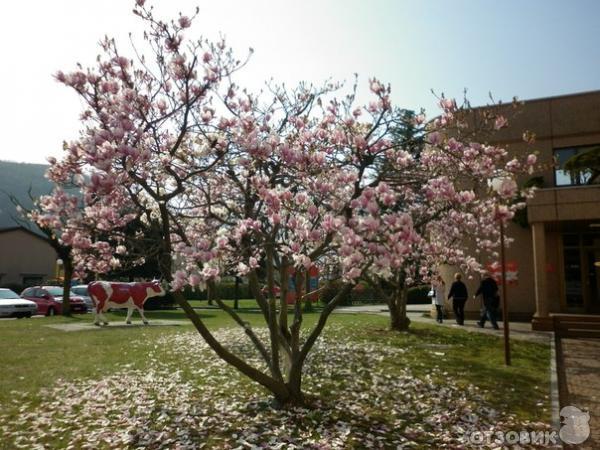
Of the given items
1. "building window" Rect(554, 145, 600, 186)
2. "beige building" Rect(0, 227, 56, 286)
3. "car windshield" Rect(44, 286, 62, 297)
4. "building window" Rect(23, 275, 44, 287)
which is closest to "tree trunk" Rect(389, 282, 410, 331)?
"building window" Rect(554, 145, 600, 186)

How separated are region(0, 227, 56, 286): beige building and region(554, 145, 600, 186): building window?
142 ft

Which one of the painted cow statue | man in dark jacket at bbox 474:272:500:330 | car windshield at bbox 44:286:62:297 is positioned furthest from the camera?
car windshield at bbox 44:286:62:297

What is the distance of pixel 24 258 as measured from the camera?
143 ft

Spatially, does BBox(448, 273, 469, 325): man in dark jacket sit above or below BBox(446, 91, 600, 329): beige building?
below

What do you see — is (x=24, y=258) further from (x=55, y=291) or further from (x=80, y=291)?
(x=55, y=291)

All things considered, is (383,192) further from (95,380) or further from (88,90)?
(95,380)

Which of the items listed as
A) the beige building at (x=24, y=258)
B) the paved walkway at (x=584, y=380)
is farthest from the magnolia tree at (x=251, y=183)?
Result: the beige building at (x=24, y=258)

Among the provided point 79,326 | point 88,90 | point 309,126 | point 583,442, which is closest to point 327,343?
point 309,126

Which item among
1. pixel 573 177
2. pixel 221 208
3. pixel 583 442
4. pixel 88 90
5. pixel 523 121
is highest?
pixel 523 121

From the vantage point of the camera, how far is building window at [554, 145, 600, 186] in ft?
56.6

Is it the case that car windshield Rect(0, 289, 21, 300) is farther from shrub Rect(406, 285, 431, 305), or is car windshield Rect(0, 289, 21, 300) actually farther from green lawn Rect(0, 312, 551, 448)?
shrub Rect(406, 285, 431, 305)

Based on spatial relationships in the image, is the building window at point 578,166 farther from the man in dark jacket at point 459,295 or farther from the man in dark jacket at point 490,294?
the man in dark jacket at point 459,295

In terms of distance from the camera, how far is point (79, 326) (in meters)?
→ 17.0

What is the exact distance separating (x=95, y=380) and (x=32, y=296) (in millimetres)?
18994
